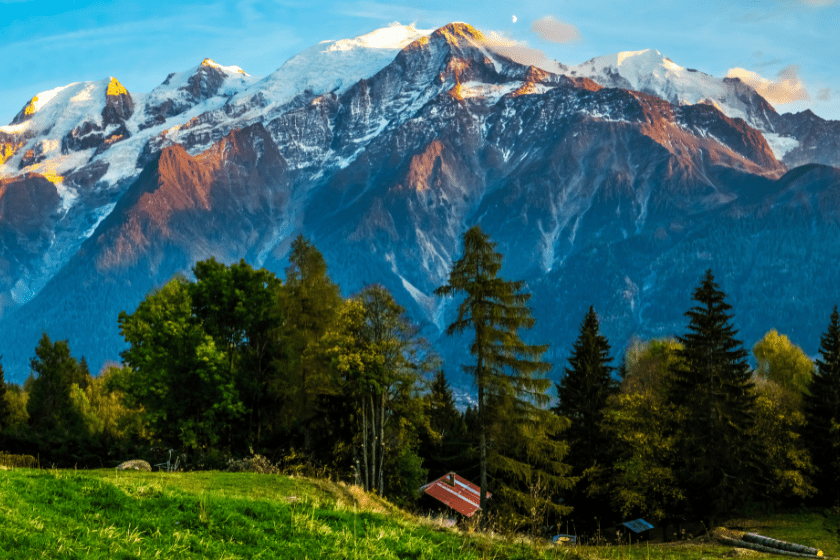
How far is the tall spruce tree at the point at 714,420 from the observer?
42.9m

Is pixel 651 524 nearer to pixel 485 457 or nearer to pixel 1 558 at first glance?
pixel 485 457

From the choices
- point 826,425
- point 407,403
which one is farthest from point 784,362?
point 407,403

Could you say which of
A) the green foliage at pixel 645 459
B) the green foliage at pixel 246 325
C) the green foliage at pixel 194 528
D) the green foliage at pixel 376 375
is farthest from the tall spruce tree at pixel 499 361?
the green foliage at pixel 194 528

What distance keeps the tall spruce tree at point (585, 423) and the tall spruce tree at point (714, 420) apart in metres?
8.29

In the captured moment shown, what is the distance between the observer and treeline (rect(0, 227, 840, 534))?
3594 centimetres

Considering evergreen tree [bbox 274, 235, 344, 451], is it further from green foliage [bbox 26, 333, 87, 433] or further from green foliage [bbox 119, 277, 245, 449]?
green foliage [bbox 26, 333, 87, 433]

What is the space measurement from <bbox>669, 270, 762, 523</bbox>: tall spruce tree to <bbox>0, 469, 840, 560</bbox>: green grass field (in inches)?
1096

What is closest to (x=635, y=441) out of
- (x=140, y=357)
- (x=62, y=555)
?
(x=140, y=357)

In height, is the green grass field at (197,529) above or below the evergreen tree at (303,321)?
below

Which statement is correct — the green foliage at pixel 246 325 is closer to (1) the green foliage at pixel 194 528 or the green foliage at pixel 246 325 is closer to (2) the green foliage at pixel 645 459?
(2) the green foliage at pixel 645 459

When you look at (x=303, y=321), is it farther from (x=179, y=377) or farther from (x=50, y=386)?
(x=50, y=386)

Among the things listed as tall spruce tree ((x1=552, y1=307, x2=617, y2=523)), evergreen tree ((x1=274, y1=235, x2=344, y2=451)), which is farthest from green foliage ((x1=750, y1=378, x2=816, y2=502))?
evergreen tree ((x1=274, y1=235, x2=344, y2=451))

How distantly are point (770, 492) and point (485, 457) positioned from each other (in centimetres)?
2190

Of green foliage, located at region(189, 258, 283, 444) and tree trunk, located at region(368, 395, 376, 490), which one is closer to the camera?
tree trunk, located at region(368, 395, 376, 490)
